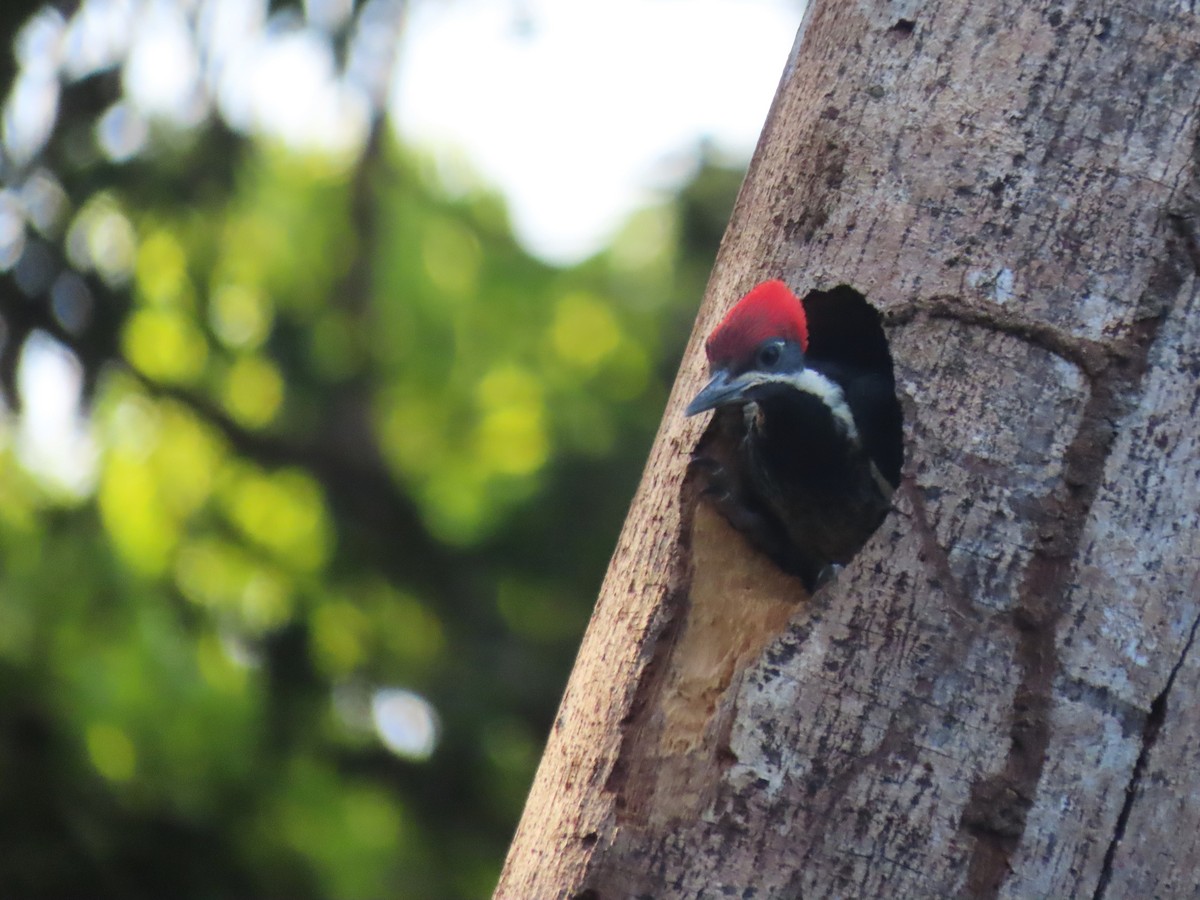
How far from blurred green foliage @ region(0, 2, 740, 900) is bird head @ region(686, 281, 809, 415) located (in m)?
3.45

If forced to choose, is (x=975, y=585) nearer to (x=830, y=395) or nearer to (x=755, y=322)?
(x=755, y=322)

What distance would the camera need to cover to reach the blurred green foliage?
5020mm

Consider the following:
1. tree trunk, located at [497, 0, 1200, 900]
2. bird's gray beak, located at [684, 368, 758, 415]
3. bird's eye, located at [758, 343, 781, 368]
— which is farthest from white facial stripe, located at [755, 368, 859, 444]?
tree trunk, located at [497, 0, 1200, 900]

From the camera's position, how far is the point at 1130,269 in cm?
189

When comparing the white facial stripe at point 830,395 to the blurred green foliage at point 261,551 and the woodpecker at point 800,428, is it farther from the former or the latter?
the blurred green foliage at point 261,551

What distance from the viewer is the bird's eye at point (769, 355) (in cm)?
229

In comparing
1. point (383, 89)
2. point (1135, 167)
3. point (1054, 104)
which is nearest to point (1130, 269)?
point (1135, 167)

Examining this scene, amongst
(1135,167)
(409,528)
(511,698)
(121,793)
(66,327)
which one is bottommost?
(121,793)

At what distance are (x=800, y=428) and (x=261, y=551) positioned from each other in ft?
18.4

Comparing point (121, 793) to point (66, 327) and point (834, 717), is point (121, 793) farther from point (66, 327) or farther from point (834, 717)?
point (834, 717)

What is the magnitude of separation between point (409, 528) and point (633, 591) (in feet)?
Result: 15.8

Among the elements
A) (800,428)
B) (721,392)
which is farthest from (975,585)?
(800,428)

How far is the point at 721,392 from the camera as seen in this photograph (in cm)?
223

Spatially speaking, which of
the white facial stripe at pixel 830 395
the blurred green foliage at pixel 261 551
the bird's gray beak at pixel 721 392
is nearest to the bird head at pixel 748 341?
the bird's gray beak at pixel 721 392
